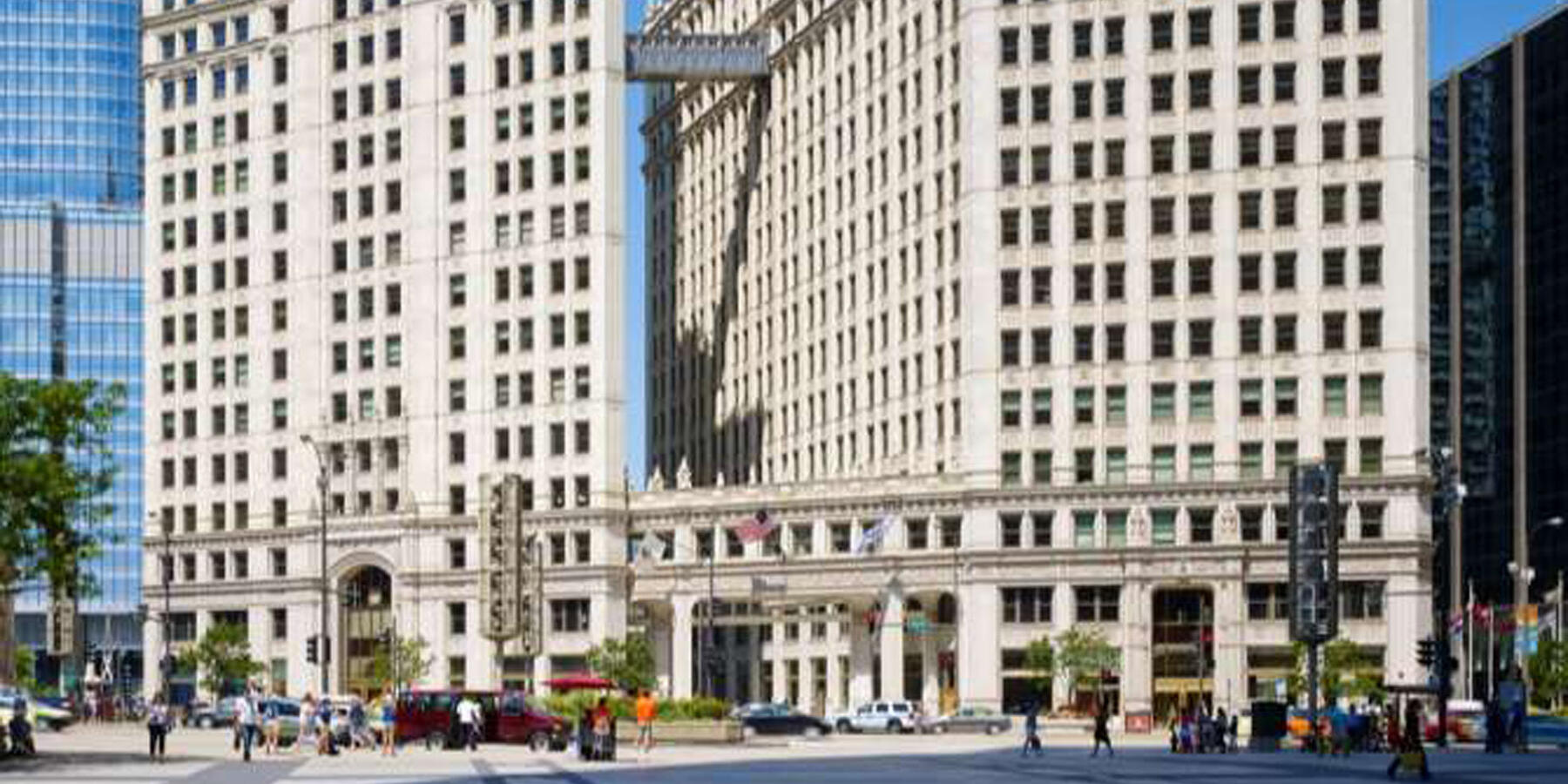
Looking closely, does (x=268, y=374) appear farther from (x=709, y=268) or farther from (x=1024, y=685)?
(x=1024, y=685)

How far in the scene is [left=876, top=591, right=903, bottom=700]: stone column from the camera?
139 m

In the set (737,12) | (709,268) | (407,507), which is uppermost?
(737,12)

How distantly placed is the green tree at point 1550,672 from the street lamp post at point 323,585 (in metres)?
64.0

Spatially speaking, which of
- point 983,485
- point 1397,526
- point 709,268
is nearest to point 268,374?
point 709,268

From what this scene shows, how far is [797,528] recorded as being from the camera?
144 m

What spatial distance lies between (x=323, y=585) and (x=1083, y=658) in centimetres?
3596

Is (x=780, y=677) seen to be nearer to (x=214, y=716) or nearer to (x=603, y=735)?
(x=214, y=716)

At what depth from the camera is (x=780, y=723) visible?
368ft

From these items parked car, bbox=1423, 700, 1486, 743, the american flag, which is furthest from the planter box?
the american flag

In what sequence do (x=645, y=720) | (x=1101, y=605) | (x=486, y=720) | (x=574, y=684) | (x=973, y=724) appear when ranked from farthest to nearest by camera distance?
1. (x=1101, y=605)
2. (x=574, y=684)
3. (x=973, y=724)
4. (x=486, y=720)
5. (x=645, y=720)

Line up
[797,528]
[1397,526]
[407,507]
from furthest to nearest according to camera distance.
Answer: [407,507] → [797,528] → [1397,526]

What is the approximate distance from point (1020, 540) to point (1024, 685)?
281 inches

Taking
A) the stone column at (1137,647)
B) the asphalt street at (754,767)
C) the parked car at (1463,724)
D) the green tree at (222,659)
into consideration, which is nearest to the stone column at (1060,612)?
the stone column at (1137,647)

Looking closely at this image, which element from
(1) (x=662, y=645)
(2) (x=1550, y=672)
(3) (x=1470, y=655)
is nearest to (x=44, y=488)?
(1) (x=662, y=645)
